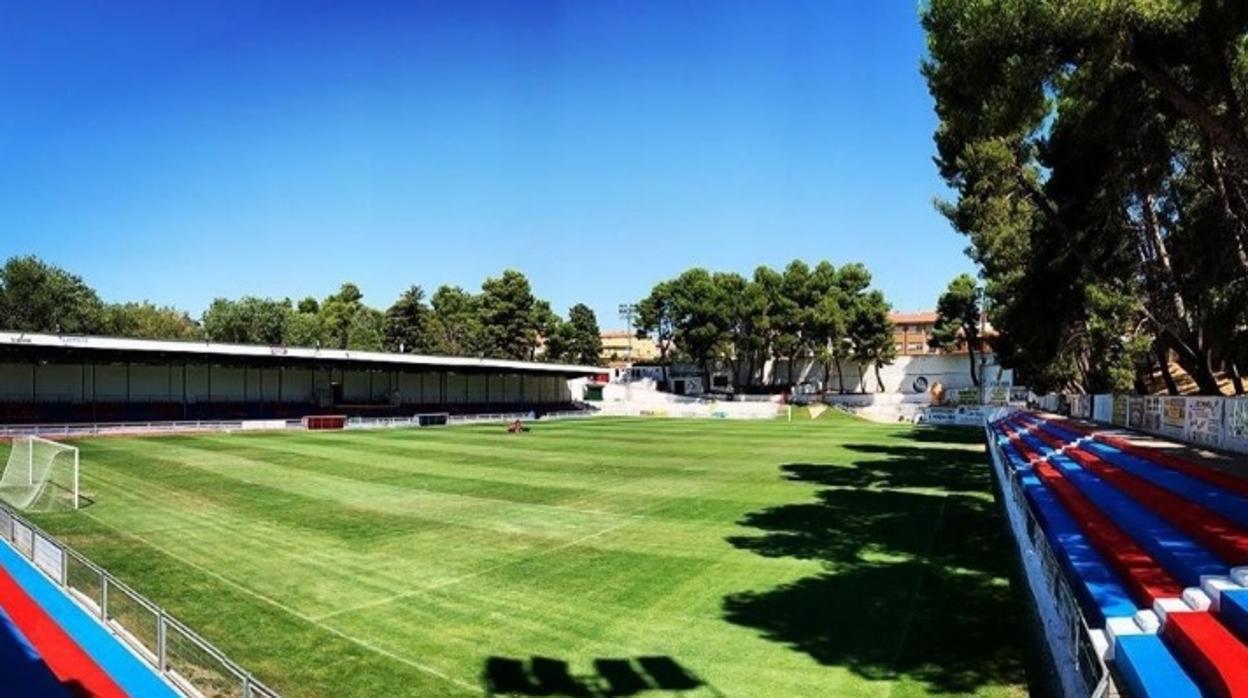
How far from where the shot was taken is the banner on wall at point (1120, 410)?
98.6 ft

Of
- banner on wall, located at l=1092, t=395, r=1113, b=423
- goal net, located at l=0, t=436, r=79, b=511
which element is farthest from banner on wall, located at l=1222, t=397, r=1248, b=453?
goal net, located at l=0, t=436, r=79, b=511

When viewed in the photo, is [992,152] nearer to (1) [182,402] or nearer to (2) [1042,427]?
(2) [1042,427]

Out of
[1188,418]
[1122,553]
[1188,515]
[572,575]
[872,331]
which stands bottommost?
[572,575]

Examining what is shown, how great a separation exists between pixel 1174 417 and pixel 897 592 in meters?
16.3

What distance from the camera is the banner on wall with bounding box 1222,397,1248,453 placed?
18.6m

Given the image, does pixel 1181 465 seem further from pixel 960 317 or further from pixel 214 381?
pixel 960 317

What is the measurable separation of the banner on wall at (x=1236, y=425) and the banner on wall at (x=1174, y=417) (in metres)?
3.15

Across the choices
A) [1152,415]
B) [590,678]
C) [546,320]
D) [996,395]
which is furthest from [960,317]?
[590,678]

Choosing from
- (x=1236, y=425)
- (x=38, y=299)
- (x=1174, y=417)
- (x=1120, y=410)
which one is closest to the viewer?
(x=1236, y=425)

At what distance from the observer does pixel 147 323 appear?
96812 mm

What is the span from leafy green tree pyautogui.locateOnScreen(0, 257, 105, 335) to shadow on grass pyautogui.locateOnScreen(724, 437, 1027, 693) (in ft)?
275

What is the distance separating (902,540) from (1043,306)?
1569cm

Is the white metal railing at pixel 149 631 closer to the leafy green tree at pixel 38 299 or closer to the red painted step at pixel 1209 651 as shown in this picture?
the red painted step at pixel 1209 651

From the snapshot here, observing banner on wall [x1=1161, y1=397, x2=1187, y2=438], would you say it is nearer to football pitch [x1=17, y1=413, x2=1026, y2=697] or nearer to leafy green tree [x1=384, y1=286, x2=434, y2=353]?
football pitch [x1=17, y1=413, x2=1026, y2=697]
